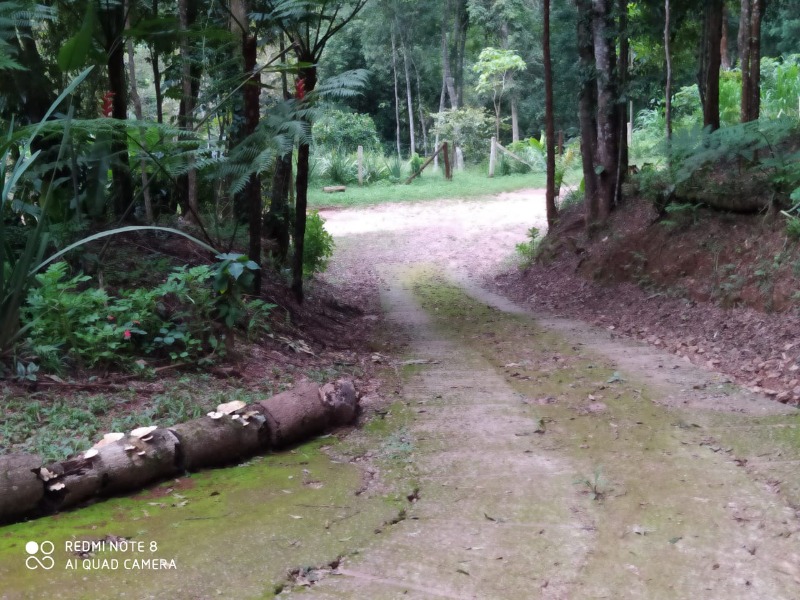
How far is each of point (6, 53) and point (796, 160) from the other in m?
8.30

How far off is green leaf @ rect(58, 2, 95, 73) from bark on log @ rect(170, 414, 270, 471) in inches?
143

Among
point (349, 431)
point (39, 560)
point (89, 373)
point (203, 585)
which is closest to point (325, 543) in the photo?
point (203, 585)

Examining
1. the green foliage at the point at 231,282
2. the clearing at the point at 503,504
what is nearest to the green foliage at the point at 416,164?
the clearing at the point at 503,504

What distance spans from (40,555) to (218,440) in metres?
1.45

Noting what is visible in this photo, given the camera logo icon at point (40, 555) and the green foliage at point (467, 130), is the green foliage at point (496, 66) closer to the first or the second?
the green foliage at point (467, 130)

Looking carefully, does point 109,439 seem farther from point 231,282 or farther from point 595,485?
point 595,485

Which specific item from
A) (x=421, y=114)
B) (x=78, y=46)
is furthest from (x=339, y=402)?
(x=421, y=114)

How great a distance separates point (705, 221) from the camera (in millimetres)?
10039

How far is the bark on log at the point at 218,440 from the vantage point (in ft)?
13.7

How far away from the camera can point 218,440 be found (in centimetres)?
432

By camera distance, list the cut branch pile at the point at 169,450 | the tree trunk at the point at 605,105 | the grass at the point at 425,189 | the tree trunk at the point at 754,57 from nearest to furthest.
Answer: the cut branch pile at the point at 169,450 → the tree trunk at the point at 754,57 → the tree trunk at the point at 605,105 → the grass at the point at 425,189

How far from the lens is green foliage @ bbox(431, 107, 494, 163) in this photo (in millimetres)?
34438

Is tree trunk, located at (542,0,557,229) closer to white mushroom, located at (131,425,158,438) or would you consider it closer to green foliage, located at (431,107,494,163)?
white mushroom, located at (131,425,158,438)

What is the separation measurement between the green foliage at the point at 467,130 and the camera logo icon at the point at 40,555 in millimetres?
32584
